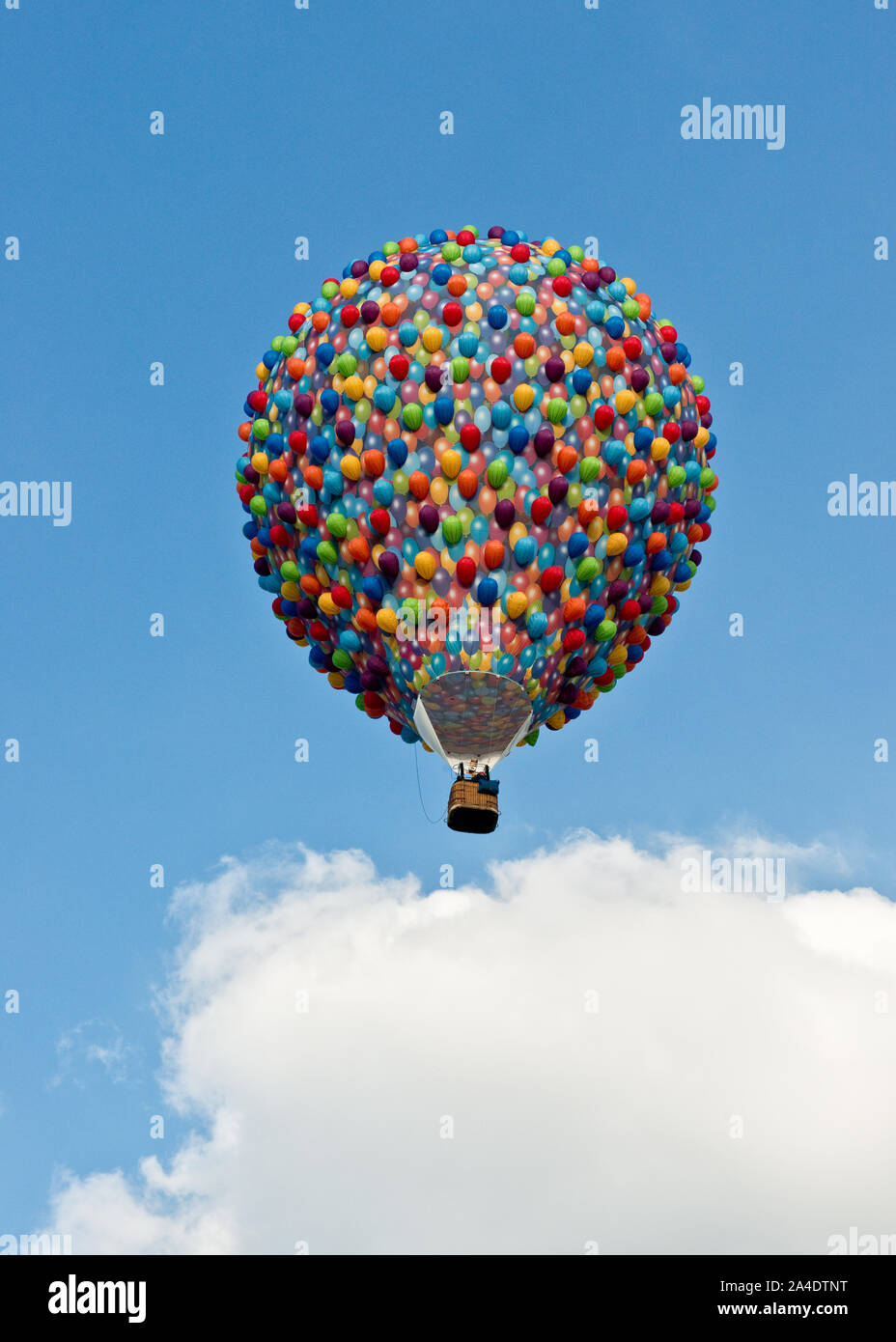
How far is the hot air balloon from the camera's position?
27.1m

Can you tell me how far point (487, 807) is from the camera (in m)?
28.0

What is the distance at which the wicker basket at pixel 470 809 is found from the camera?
27906mm

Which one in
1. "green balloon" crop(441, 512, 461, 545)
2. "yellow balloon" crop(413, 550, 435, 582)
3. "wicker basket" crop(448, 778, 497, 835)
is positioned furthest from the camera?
"wicker basket" crop(448, 778, 497, 835)

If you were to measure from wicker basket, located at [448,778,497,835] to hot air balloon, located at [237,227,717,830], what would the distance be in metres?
0.02

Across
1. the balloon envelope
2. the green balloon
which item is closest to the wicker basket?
the balloon envelope

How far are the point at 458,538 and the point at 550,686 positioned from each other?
6.93 feet

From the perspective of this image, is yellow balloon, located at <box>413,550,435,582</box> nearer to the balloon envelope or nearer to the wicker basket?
the balloon envelope

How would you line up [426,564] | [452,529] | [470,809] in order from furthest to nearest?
1. [470,809]
2. [426,564]
3. [452,529]

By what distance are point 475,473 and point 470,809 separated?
3358 mm

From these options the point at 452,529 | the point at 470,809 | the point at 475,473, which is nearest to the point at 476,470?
the point at 475,473

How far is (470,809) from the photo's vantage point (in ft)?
91.5

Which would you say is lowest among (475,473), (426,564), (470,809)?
(470,809)

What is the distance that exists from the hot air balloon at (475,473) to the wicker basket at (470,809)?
21 millimetres

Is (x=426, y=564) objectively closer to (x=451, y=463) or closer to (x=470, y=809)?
(x=451, y=463)
